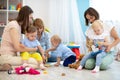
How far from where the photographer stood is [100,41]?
2.77 meters

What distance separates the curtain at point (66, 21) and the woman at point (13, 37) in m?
1.54

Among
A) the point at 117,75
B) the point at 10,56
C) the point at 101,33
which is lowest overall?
the point at 117,75

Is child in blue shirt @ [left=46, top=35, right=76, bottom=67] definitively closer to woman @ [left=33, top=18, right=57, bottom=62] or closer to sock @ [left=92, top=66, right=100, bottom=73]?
woman @ [left=33, top=18, right=57, bottom=62]

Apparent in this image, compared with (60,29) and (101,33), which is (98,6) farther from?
(101,33)

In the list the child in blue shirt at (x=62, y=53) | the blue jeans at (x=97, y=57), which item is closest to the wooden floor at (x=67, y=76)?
the blue jeans at (x=97, y=57)

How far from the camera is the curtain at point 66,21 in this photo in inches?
165

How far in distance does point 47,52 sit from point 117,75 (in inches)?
41.3

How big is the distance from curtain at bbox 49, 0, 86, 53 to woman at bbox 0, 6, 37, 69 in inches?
60.8

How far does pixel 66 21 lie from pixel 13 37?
1797 mm

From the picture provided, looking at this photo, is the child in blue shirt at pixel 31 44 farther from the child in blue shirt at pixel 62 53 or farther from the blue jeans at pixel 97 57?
the blue jeans at pixel 97 57

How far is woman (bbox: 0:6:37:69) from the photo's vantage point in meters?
2.54

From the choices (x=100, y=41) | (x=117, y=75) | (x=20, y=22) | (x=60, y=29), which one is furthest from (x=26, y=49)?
(x=60, y=29)

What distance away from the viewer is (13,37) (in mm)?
2518

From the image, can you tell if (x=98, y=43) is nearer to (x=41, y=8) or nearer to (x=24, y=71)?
(x=24, y=71)
